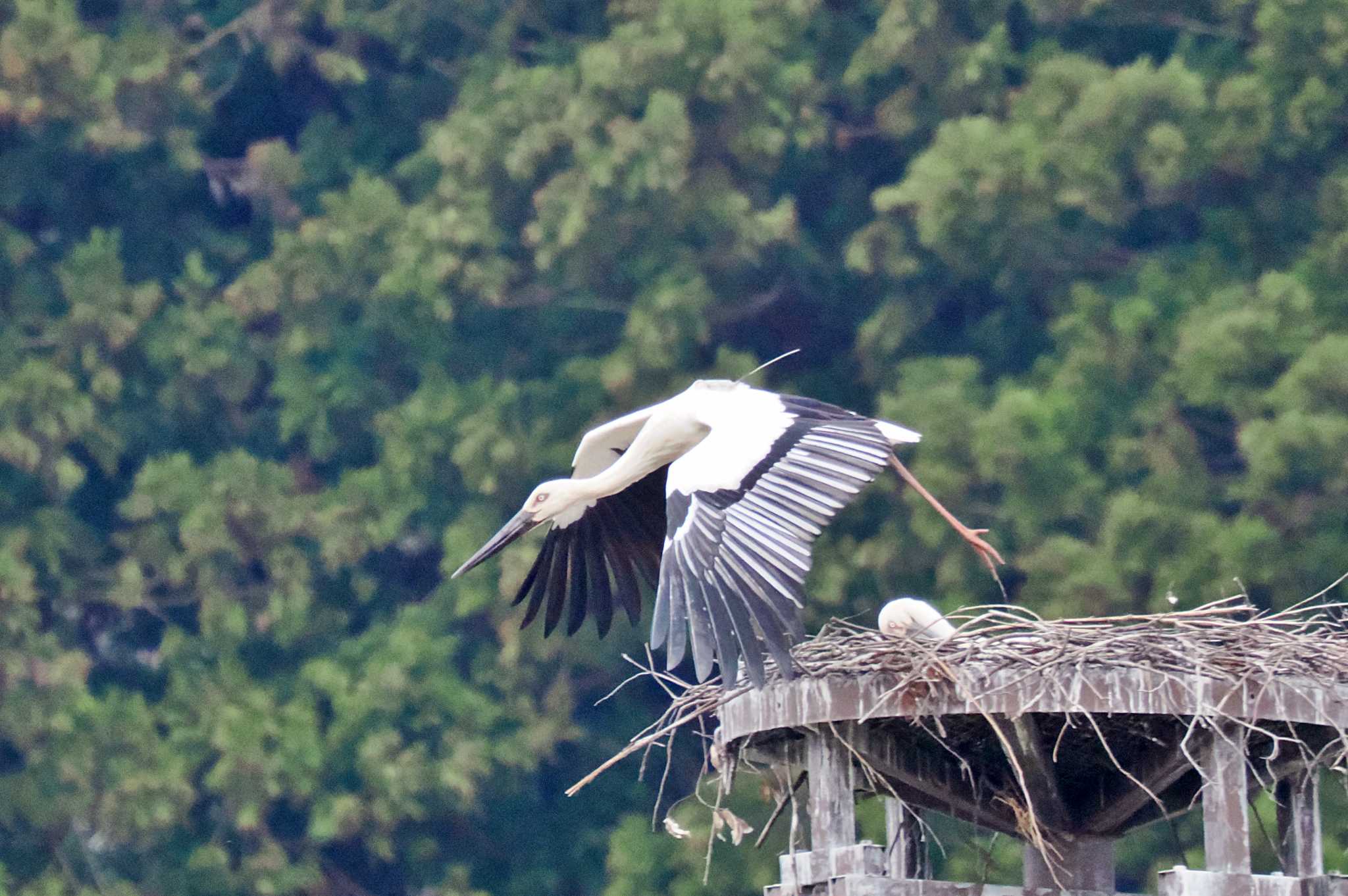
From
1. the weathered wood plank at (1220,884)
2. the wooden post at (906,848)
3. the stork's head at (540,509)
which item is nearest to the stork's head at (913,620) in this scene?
the wooden post at (906,848)

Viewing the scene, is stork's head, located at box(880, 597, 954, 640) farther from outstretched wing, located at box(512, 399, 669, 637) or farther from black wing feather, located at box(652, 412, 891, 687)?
outstretched wing, located at box(512, 399, 669, 637)

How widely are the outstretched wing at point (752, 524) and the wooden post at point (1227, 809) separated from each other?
1134 mm

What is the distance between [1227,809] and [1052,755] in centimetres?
58

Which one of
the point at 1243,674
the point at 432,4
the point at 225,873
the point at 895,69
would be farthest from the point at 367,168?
the point at 1243,674

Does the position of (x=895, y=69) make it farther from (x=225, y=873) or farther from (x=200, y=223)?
(x=225, y=873)

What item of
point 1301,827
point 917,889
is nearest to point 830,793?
point 917,889

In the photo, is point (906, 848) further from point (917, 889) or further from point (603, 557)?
point (603, 557)

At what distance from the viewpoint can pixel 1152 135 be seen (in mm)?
14148

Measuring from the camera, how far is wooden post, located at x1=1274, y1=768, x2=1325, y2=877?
7.39 metres

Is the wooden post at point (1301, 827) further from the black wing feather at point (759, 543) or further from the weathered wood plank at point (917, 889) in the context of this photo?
the black wing feather at point (759, 543)

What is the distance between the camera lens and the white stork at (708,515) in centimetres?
723

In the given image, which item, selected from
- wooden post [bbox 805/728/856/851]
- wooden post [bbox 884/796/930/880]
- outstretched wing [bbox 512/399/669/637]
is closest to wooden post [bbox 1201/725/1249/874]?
wooden post [bbox 805/728/856/851]

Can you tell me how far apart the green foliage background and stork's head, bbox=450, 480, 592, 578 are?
187 inches

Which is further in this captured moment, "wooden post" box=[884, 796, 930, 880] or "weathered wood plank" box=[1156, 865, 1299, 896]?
"wooden post" box=[884, 796, 930, 880]
